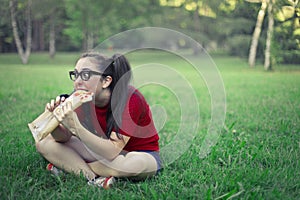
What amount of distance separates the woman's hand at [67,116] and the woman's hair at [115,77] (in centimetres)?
27

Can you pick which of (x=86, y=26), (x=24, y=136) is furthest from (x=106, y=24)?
(x=24, y=136)

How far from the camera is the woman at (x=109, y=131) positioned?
189cm

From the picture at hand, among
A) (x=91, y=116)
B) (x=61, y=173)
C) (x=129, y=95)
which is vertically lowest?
(x=61, y=173)

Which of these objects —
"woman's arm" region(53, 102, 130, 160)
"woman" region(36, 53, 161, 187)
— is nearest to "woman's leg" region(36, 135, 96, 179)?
"woman" region(36, 53, 161, 187)

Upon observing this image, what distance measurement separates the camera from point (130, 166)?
1898 mm

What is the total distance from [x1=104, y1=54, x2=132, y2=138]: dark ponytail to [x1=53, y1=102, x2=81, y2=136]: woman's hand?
0.27 meters

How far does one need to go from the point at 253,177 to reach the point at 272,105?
277cm

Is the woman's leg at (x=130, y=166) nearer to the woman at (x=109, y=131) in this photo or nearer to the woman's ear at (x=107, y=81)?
the woman at (x=109, y=131)

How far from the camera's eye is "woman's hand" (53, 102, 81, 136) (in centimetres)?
168

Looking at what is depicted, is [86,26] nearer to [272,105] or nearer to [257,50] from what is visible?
[257,50]

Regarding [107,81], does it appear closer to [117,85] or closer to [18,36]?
[117,85]

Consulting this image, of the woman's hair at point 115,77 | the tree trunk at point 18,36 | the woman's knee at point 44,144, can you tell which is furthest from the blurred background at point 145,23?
the woman's knee at point 44,144

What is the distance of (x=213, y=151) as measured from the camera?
244 cm

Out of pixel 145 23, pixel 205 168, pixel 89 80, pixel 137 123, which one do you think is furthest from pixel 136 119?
pixel 145 23
